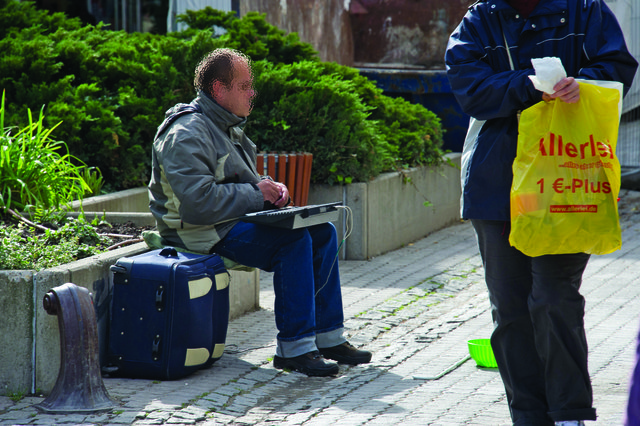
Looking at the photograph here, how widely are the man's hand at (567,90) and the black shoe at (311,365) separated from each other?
6.27 feet

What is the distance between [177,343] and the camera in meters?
4.01

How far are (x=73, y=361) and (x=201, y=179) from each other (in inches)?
42.7

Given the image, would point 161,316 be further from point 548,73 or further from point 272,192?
point 548,73

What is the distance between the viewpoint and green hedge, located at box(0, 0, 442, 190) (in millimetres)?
6664

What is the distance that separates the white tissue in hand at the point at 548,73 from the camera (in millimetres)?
2920

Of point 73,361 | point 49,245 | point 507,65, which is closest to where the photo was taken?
point 507,65

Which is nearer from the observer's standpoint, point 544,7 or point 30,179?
point 544,7

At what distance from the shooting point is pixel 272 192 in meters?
4.46

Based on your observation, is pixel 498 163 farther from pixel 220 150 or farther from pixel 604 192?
pixel 220 150

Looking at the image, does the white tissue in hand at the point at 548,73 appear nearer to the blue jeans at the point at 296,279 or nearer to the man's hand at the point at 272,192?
the blue jeans at the point at 296,279

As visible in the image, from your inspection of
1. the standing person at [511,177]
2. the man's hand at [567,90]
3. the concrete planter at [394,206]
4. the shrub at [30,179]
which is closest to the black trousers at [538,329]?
the standing person at [511,177]

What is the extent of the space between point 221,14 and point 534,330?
244 inches

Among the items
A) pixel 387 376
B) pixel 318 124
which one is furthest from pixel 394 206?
pixel 387 376

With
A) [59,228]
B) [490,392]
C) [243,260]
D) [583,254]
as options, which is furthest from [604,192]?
[59,228]
